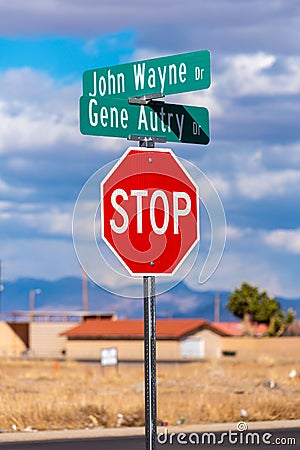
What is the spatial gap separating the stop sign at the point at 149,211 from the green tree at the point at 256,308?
274 ft

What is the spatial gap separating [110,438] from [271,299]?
243 feet

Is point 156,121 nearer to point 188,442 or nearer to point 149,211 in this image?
point 149,211

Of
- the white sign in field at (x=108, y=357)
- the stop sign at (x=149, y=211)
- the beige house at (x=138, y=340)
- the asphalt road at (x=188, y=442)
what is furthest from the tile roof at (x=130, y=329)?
the stop sign at (x=149, y=211)

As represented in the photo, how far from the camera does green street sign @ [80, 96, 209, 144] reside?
686 cm

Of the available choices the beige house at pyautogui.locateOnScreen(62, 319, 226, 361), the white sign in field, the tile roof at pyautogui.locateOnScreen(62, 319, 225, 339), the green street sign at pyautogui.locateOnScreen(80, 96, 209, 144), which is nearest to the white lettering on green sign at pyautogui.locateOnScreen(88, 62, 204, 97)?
the green street sign at pyautogui.locateOnScreen(80, 96, 209, 144)

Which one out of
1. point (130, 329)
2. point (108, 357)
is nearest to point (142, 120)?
point (108, 357)

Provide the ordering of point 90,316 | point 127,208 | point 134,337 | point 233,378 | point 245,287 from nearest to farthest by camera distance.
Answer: point 127,208 < point 233,378 < point 134,337 < point 245,287 < point 90,316

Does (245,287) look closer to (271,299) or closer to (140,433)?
(271,299)

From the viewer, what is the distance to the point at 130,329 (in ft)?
271

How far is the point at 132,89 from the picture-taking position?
7.16 meters

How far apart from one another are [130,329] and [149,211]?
3008 inches

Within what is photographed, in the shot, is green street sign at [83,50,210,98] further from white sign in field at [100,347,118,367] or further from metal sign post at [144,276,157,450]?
white sign in field at [100,347,118,367]

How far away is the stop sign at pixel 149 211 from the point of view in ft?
21.8

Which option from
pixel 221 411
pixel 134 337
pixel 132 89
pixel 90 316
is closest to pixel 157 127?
pixel 132 89
